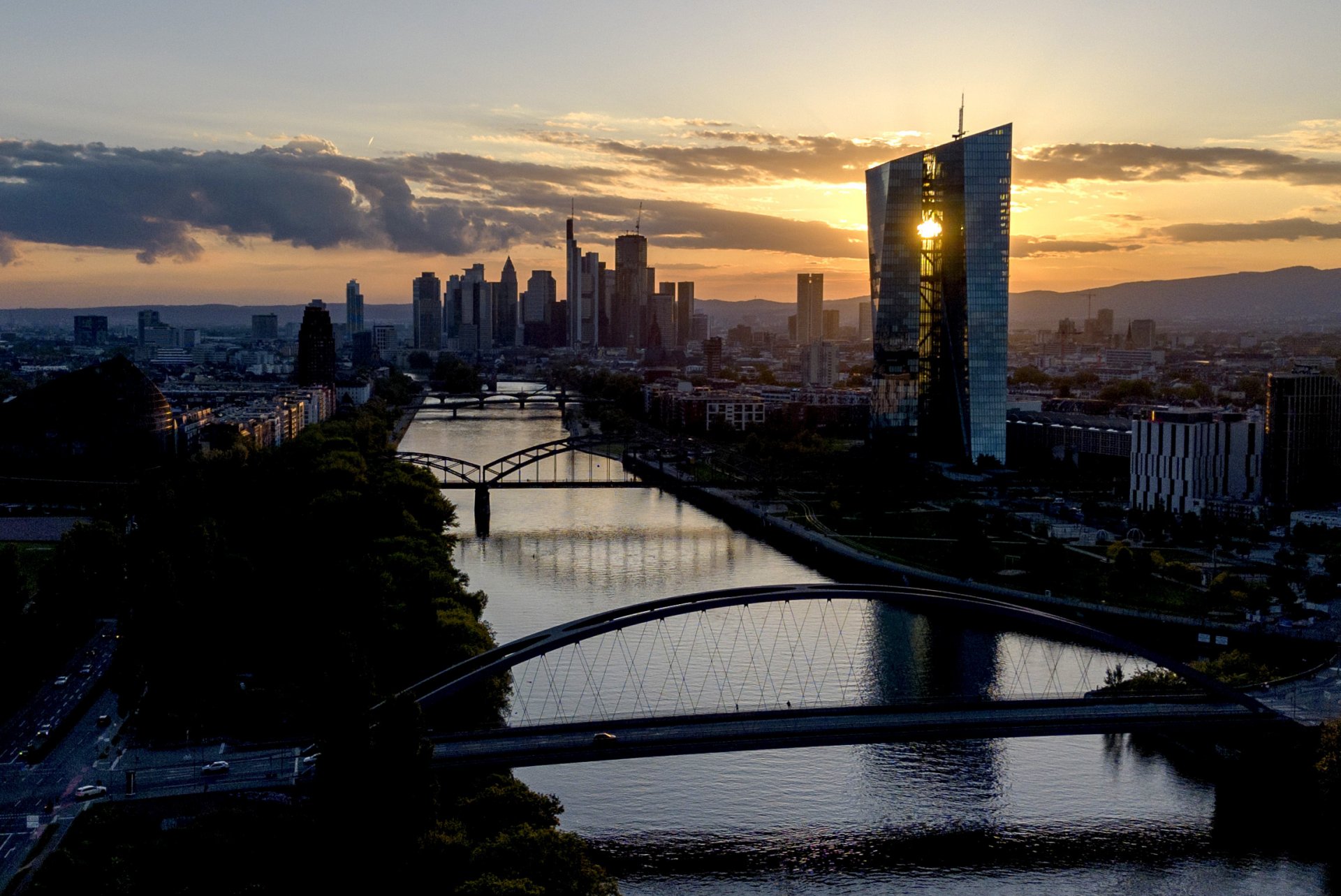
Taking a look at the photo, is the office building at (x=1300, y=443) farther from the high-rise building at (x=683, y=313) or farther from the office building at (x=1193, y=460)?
the high-rise building at (x=683, y=313)

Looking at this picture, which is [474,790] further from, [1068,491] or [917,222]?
[917,222]

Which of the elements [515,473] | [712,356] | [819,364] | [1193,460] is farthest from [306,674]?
[712,356]

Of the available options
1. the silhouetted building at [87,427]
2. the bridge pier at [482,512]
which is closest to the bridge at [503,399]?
the silhouetted building at [87,427]

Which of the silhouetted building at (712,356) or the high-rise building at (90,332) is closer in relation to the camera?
the silhouetted building at (712,356)

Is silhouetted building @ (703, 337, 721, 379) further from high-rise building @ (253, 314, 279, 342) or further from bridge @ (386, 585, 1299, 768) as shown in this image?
high-rise building @ (253, 314, 279, 342)

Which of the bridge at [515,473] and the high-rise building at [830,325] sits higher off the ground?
the high-rise building at [830,325]

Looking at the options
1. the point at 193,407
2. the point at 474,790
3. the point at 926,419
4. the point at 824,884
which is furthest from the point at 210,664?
the point at 193,407
